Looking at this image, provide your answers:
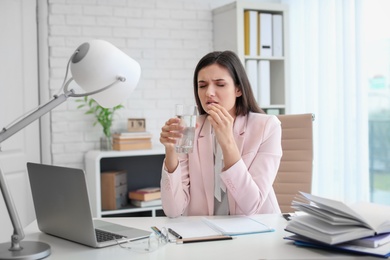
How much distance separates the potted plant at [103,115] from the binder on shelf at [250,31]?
1061mm

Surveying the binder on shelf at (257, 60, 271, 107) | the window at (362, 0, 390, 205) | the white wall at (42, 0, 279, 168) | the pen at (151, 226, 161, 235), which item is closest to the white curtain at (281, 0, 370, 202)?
the window at (362, 0, 390, 205)

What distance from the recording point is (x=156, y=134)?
3.82 m

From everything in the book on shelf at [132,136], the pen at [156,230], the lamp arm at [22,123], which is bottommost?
the pen at [156,230]

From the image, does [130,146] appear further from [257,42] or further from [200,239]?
[200,239]

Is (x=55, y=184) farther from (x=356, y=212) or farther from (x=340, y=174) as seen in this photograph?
(x=340, y=174)

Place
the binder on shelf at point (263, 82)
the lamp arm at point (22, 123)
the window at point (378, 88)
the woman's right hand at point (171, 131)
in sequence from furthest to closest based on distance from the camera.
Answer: the binder on shelf at point (263, 82)
the window at point (378, 88)
the woman's right hand at point (171, 131)
the lamp arm at point (22, 123)

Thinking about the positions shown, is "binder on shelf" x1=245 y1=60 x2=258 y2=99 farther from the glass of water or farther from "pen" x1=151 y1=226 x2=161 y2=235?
"pen" x1=151 y1=226 x2=161 y2=235

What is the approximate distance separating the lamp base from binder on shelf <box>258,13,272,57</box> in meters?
2.70

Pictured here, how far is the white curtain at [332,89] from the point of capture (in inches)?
130

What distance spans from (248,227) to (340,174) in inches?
81.5

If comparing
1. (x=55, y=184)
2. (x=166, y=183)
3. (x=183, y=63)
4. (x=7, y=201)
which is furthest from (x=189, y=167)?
(x=183, y=63)

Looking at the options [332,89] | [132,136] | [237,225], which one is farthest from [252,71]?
[237,225]

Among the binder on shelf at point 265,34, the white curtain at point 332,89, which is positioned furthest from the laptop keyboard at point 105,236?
the binder on shelf at point 265,34

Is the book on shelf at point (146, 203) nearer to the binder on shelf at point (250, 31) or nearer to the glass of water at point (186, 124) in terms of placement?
the binder on shelf at point (250, 31)
